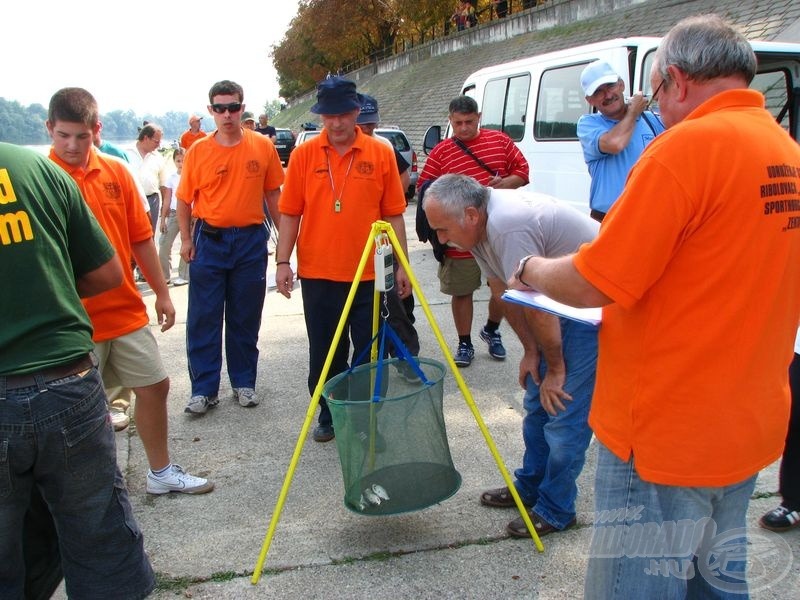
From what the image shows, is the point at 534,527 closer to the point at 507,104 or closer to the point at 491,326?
the point at 491,326

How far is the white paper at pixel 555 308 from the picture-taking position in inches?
78.7

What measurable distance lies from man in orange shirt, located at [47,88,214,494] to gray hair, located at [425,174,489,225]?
4.91 ft

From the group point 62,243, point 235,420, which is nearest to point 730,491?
point 62,243

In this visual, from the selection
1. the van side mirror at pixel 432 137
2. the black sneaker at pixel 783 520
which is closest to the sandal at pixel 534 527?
the black sneaker at pixel 783 520

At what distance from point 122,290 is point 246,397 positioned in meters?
1.66

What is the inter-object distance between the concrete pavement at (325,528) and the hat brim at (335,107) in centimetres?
184

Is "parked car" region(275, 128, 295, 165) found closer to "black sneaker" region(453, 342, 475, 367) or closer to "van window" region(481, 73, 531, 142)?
"van window" region(481, 73, 531, 142)

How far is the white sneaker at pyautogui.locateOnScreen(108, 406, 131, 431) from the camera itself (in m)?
4.40

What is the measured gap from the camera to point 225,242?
459 centimetres

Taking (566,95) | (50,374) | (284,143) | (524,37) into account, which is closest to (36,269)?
(50,374)

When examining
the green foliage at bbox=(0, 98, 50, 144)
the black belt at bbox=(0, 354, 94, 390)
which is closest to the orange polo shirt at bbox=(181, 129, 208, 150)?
the green foliage at bbox=(0, 98, 50, 144)

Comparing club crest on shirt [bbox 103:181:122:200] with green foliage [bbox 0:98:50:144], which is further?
club crest on shirt [bbox 103:181:122:200]

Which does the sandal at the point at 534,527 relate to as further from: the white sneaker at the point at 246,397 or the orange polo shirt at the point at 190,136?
the orange polo shirt at the point at 190,136

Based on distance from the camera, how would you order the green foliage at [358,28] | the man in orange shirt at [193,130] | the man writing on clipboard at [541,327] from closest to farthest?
1. the man writing on clipboard at [541,327]
2. the man in orange shirt at [193,130]
3. the green foliage at [358,28]
